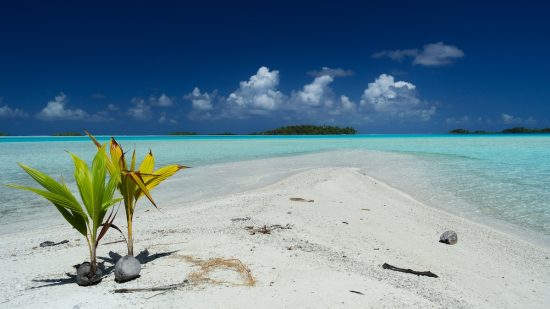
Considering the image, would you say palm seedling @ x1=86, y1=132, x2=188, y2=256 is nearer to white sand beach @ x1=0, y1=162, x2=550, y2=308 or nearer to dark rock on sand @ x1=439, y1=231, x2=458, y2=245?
white sand beach @ x1=0, y1=162, x2=550, y2=308

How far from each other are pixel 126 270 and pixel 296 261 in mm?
1733

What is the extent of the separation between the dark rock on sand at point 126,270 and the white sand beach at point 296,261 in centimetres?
6

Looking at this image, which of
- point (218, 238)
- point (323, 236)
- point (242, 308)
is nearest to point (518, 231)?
point (323, 236)

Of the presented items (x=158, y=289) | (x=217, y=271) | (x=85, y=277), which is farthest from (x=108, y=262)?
(x=217, y=271)

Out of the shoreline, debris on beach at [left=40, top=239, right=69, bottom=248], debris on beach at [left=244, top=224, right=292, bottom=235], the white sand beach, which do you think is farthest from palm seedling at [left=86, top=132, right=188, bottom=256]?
the shoreline

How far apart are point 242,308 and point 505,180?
11841 mm

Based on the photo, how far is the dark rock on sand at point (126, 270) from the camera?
3201 millimetres

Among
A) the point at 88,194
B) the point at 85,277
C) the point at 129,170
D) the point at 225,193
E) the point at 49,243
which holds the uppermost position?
the point at 129,170

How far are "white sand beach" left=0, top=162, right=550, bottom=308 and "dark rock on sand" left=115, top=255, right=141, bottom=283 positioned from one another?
2.4 inches

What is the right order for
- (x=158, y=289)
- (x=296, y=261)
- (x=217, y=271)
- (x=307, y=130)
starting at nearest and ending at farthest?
(x=158, y=289) → (x=217, y=271) → (x=296, y=261) → (x=307, y=130)

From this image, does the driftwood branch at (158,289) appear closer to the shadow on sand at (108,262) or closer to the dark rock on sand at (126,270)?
the dark rock on sand at (126,270)

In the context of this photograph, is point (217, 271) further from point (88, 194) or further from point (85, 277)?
point (88, 194)

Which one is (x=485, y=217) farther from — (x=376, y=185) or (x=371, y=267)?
(x=371, y=267)

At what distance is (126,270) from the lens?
3.21m
